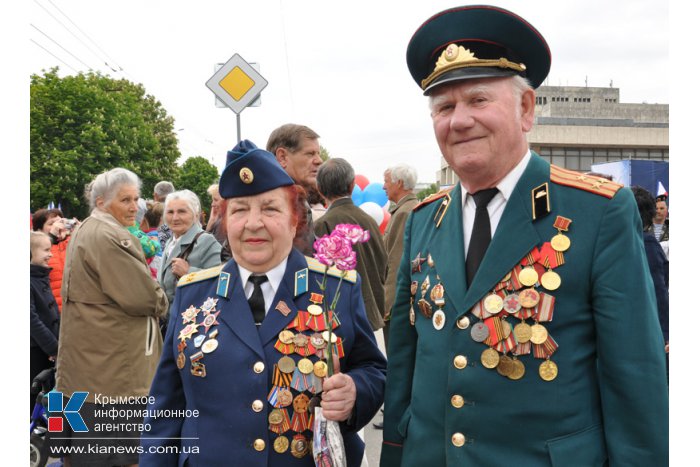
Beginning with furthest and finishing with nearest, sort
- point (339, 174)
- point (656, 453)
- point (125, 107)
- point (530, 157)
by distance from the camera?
point (125, 107), point (339, 174), point (530, 157), point (656, 453)

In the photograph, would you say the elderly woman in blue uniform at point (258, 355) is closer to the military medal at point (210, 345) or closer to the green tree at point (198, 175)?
the military medal at point (210, 345)

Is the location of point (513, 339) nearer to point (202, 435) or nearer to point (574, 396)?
point (574, 396)

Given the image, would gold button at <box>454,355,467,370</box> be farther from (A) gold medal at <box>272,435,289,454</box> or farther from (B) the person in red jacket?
(B) the person in red jacket

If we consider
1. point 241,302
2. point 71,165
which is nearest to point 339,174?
point 241,302

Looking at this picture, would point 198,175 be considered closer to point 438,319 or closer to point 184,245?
point 184,245

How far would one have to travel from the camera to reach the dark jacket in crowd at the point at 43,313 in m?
4.71

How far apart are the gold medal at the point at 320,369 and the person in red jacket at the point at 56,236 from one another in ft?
10.5

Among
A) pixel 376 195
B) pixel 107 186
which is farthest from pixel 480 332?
pixel 376 195

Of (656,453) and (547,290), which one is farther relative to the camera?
(547,290)

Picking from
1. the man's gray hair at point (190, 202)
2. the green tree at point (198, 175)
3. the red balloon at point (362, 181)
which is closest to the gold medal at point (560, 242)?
the man's gray hair at point (190, 202)

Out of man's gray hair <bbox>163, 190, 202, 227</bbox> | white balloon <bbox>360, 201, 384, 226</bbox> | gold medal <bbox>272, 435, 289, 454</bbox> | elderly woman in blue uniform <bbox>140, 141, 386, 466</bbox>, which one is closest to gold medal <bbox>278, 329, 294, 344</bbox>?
elderly woman in blue uniform <bbox>140, 141, 386, 466</bbox>

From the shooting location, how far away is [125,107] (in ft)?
120

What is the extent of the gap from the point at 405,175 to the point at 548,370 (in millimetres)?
4573

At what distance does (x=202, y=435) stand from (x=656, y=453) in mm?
1541
